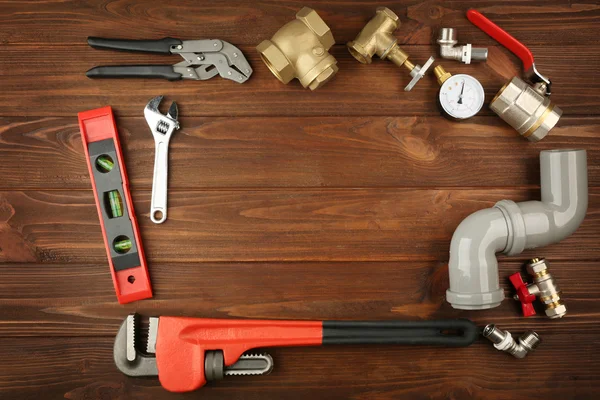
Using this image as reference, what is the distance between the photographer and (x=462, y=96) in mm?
1403

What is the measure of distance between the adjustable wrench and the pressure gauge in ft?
2.55

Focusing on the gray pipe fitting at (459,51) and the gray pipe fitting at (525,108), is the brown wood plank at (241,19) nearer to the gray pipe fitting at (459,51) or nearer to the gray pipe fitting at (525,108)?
the gray pipe fitting at (459,51)

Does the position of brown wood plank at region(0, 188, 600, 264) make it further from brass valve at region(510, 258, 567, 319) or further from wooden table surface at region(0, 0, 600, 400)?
brass valve at region(510, 258, 567, 319)

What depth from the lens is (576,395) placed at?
4.68 ft

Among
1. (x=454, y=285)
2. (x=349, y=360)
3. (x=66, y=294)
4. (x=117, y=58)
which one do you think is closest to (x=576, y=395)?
(x=454, y=285)

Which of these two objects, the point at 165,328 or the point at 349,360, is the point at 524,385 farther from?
the point at 165,328

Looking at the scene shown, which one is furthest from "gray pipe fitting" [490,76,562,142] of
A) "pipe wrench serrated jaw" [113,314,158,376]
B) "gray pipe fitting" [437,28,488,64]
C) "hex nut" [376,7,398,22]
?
"pipe wrench serrated jaw" [113,314,158,376]

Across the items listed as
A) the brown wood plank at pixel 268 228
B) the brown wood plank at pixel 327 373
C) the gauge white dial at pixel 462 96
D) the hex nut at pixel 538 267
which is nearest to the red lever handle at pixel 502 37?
the gauge white dial at pixel 462 96

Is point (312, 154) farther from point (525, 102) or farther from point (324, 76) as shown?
point (525, 102)

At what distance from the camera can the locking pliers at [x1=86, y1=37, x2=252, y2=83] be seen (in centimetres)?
141

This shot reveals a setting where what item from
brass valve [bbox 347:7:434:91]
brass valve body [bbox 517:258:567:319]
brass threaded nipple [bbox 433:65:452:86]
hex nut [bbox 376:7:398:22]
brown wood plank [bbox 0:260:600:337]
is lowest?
brown wood plank [bbox 0:260:600:337]

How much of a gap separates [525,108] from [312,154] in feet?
1.97

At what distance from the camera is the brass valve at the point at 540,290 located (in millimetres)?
1363

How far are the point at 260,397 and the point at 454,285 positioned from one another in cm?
63
